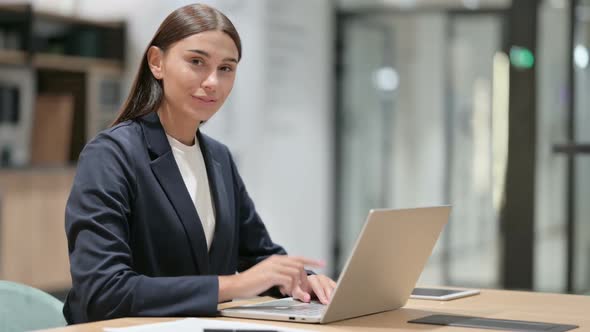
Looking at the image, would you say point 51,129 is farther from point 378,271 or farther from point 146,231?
point 378,271

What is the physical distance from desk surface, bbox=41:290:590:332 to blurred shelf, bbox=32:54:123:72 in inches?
199

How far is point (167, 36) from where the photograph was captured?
2230 millimetres

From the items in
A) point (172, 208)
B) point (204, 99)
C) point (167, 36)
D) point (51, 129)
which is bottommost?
point (172, 208)

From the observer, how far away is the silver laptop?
1803mm

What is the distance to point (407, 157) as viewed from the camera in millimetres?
8281

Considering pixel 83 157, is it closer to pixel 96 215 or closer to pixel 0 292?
pixel 96 215

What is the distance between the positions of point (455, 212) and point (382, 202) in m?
0.63

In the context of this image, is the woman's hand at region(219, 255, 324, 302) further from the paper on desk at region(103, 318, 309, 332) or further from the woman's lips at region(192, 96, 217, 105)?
the woman's lips at region(192, 96, 217, 105)

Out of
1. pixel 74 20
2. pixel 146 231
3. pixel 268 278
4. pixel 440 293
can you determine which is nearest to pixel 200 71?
pixel 146 231

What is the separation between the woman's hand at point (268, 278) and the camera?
1857 mm

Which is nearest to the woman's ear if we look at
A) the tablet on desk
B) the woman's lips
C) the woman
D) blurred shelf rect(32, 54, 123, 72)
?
the woman

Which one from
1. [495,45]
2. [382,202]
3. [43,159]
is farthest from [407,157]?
[43,159]

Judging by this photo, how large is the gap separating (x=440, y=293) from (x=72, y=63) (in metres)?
5.30

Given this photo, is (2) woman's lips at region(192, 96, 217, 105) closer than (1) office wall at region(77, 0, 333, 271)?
Yes
